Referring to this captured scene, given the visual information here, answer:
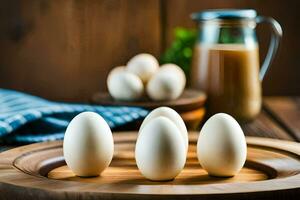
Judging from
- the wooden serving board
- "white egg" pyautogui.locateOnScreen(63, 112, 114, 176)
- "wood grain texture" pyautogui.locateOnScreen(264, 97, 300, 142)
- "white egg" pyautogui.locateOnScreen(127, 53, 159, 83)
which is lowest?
"wood grain texture" pyautogui.locateOnScreen(264, 97, 300, 142)

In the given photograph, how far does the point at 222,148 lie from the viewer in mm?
828

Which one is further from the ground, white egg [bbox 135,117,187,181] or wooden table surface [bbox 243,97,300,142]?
white egg [bbox 135,117,187,181]

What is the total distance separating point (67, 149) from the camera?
33.2 inches

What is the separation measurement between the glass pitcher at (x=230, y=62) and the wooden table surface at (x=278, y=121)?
40 mm

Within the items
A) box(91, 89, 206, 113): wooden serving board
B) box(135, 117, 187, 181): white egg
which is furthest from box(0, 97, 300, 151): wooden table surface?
box(135, 117, 187, 181): white egg

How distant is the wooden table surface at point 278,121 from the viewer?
1292 millimetres

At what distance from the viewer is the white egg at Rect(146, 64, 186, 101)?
50.9 inches

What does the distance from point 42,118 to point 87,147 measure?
376 millimetres

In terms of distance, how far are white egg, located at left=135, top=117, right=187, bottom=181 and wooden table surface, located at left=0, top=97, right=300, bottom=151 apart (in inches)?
14.8

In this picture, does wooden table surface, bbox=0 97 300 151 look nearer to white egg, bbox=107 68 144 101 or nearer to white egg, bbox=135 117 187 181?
white egg, bbox=107 68 144 101

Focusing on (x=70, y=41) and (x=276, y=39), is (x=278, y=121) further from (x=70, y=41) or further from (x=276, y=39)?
(x=70, y=41)

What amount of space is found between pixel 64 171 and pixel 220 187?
243 millimetres

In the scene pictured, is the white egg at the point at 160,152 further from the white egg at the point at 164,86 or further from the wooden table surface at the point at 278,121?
the white egg at the point at 164,86

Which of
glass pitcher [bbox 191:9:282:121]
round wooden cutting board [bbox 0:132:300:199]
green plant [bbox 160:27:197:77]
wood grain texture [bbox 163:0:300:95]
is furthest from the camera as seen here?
wood grain texture [bbox 163:0:300:95]
